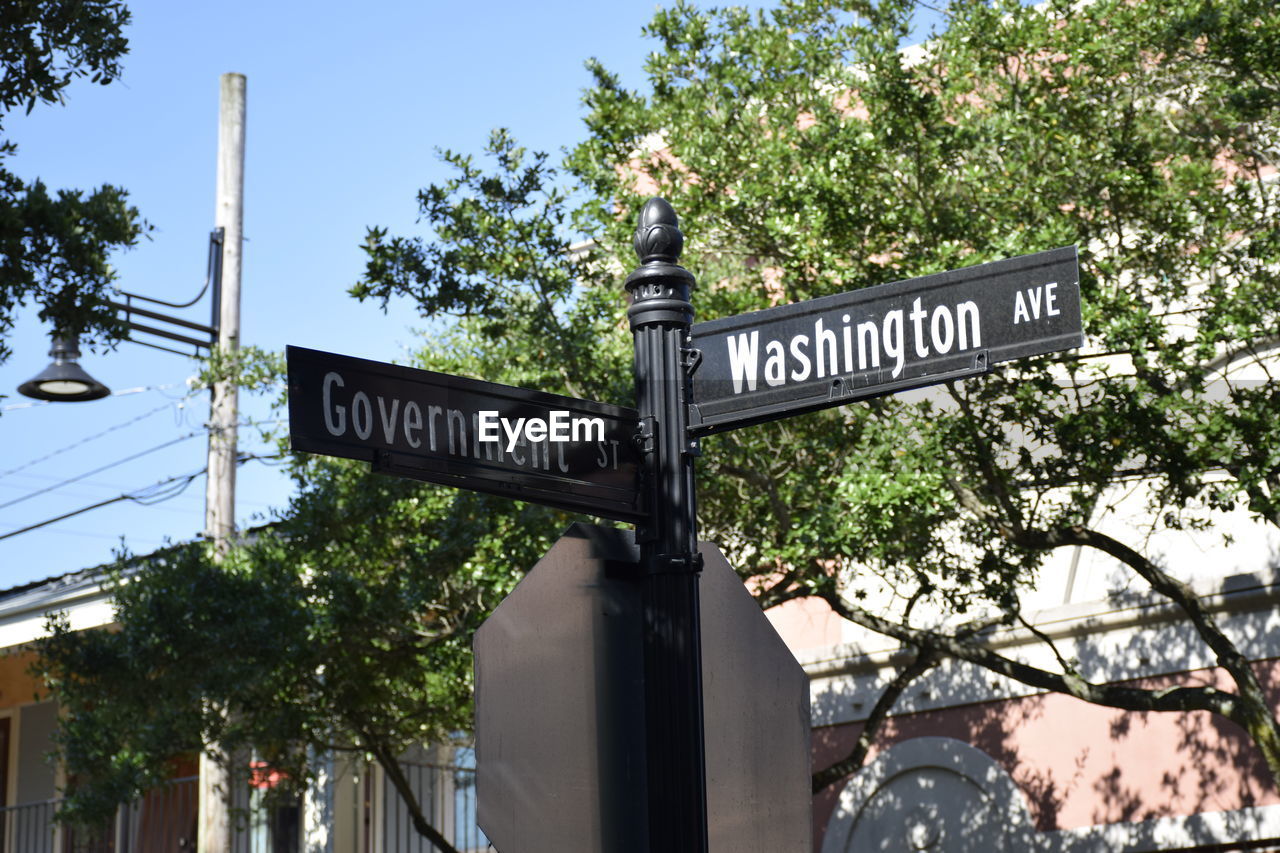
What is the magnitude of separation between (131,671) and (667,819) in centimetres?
896

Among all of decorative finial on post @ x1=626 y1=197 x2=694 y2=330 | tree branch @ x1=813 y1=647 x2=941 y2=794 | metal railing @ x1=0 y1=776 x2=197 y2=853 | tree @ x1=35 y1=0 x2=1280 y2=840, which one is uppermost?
tree @ x1=35 y1=0 x2=1280 y2=840

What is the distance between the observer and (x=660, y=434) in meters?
3.95

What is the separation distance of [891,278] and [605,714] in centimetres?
707

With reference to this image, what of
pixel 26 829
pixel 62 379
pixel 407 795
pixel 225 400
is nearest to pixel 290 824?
pixel 407 795

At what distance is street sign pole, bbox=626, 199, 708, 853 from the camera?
138 inches

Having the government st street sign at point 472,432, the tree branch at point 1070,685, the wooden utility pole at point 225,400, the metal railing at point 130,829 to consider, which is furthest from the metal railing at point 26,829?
the government st street sign at point 472,432

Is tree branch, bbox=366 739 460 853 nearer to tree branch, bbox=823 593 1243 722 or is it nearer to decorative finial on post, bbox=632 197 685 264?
tree branch, bbox=823 593 1243 722

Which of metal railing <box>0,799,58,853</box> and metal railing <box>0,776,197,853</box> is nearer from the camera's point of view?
metal railing <box>0,776,197,853</box>

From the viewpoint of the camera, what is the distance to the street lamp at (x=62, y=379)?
12.7 metres

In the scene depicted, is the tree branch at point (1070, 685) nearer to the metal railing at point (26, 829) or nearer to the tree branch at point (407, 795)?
the tree branch at point (407, 795)

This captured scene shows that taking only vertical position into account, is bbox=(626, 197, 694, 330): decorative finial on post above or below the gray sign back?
above

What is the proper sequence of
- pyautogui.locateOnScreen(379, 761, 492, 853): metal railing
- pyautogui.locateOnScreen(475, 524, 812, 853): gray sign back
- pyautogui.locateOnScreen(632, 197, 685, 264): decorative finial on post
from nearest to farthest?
pyautogui.locateOnScreen(475, 524, 812, 853): gray sign back, pyautogui.locateOnScreen(632, 197, 685, 264): decorative finial on post, pyautogui.locateOnScreen(379, 761, 492, 853): metal railing

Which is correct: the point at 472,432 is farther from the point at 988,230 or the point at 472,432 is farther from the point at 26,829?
the point at 26,829

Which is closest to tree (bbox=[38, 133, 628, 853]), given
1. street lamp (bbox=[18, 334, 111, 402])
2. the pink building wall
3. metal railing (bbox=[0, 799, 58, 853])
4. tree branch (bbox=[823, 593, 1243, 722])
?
street lamp (bbox=[18, 334, 111, 402])
